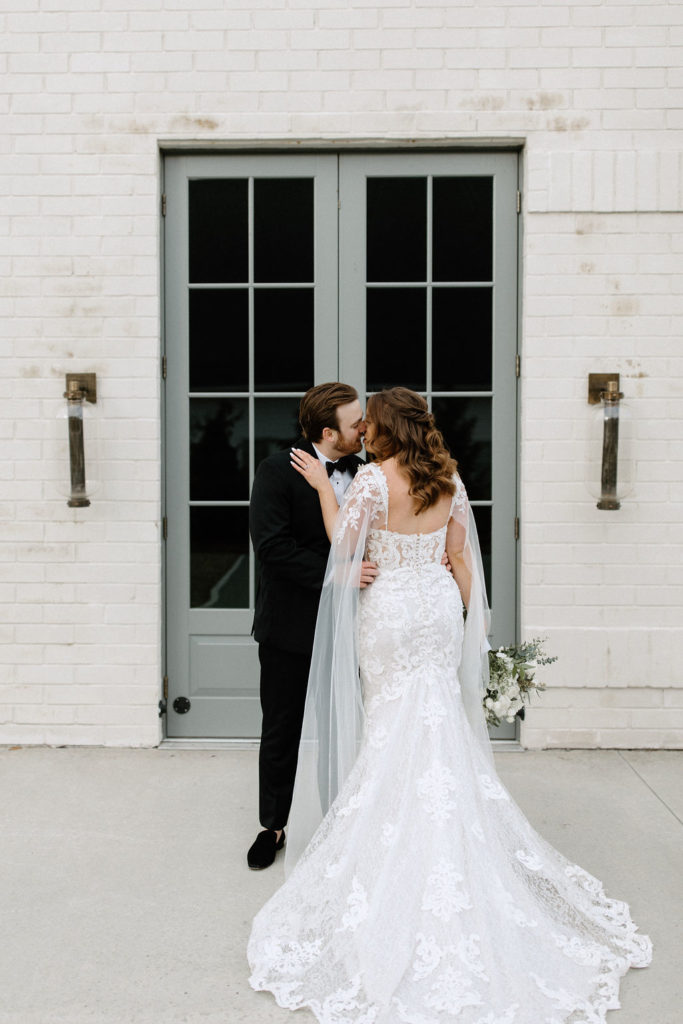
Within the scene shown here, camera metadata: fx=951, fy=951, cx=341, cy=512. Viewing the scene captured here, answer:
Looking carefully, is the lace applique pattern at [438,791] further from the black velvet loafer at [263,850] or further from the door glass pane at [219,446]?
the door glass pane at [219,446]

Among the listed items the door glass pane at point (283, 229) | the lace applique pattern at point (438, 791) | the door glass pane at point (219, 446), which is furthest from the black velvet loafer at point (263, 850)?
the door glass pane at point (283, 229)

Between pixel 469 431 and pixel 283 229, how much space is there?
1.44 metres

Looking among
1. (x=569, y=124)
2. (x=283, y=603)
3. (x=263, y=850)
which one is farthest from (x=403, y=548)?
(x=569, y=124)

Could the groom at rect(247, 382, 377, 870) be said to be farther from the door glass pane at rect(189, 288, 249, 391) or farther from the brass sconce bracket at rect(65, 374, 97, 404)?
the brass sconce bracket at rect(65, 374, 97, 404)

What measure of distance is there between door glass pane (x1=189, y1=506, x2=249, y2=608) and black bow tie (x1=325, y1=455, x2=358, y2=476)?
1.53 m

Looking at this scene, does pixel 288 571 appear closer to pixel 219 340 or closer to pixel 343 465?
pixel 343 465

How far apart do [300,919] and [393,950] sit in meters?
0.39

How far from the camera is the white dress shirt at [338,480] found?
354cm

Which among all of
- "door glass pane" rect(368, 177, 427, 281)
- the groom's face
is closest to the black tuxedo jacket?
the groom's face

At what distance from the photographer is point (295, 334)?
16.4 feet

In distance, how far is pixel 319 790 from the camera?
10.8 ft

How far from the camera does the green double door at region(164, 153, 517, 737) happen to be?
195 inches

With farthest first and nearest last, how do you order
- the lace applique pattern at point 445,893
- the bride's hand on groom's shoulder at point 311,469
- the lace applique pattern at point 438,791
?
the bride's hand on groom's shoulder at point 311,469 < the lace applique pattern at point 438,791 < the lace applique pattern at point 445,893

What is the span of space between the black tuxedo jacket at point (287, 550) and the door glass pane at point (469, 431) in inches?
63.8
